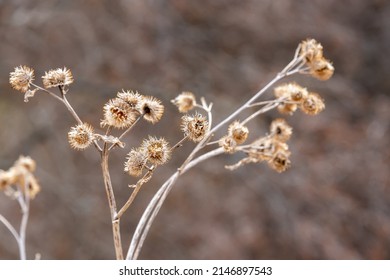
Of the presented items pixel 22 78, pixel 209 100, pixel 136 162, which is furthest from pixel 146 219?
pixel 209 100

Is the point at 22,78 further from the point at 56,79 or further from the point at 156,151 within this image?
the point at 156,151

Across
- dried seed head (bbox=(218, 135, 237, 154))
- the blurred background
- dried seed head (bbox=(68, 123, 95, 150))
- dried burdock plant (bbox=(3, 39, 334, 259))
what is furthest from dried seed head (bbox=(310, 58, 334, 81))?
the blurred background

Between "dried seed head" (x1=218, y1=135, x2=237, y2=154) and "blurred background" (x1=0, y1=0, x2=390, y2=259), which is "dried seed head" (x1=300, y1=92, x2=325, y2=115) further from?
"blurred background" (x1=0, y1=0, x2=390, y2=259)

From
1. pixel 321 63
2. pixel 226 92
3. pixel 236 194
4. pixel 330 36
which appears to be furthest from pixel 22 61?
pixel 321 63

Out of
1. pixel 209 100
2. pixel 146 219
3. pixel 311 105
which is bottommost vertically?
pixel 146 219

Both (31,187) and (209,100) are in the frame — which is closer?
(31,187)

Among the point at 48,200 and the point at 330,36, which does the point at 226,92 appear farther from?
the point at 48,200

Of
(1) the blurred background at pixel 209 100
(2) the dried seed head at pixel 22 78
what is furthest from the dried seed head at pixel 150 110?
(1) the blurred background at pixel 209 100
